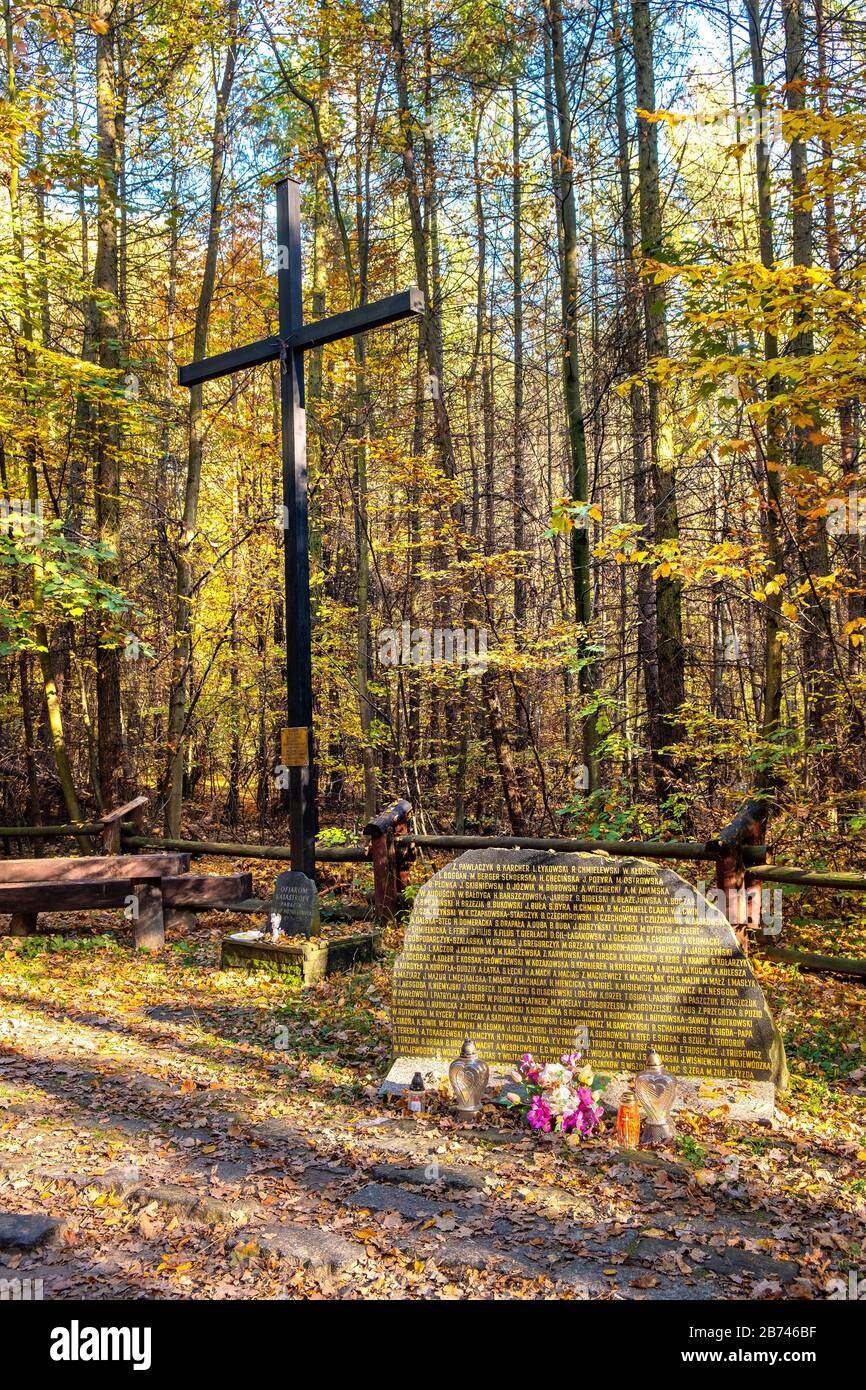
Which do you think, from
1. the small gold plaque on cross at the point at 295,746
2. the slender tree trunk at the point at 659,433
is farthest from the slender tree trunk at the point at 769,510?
the small gold plaque on cross at the point at 295,746

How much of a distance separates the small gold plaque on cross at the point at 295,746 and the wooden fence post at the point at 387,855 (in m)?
1.65

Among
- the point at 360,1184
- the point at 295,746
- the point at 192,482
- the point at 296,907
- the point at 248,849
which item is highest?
the point at 192,482

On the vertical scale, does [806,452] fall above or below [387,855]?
above

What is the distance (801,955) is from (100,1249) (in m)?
5.48

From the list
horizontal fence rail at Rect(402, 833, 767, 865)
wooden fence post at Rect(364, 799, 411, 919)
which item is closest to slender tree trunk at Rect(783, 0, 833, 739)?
horizontal fence rail at Rect(402, 833, 767, 865)

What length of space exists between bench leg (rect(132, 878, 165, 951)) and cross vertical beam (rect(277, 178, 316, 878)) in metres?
2.03

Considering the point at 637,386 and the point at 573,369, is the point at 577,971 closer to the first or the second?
the point at 573,369

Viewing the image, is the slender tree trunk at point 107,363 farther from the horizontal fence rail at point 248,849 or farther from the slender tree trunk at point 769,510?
the slender tree trunk at point 769,510

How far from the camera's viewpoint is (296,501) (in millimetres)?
7590

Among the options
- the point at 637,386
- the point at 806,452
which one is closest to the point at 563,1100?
the point at 806,452

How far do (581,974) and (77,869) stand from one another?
5.47 m

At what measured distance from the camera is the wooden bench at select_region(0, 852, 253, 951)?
8.40 metres

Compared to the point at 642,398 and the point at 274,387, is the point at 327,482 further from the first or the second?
the point at 642,398
